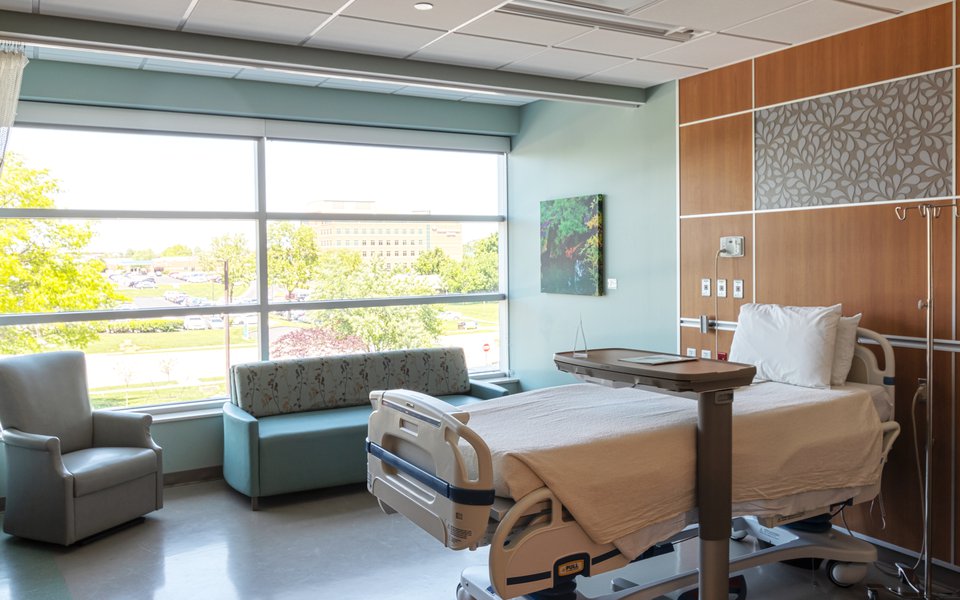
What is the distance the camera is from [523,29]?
3934 mm

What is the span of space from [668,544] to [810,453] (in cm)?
72

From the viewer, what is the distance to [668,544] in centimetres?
336

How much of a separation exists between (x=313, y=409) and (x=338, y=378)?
0.28 metres

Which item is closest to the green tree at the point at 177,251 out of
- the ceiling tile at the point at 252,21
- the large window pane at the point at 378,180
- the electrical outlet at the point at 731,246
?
the large window pane at the point at 378,180

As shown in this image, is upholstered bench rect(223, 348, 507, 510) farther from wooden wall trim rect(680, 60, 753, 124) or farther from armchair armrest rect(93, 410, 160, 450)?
wooden wall trim rect(680, 60, 753, 124)

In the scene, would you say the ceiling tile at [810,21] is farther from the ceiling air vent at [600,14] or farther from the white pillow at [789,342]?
the white pillow at [789,342]

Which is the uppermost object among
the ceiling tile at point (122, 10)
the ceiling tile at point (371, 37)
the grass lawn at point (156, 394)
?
the ceiling tile at point (371, 37)

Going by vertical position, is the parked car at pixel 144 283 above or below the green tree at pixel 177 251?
below

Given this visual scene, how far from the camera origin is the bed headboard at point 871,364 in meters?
3.75

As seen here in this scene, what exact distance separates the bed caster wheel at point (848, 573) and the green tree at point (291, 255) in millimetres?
4089

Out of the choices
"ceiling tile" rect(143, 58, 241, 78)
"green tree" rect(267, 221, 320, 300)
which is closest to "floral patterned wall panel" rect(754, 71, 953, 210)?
"green tree" rect(267, 221, 320, 300)

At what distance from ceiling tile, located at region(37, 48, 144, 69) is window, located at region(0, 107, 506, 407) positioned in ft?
1.09

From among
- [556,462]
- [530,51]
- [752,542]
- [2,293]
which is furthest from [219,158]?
[752,542]

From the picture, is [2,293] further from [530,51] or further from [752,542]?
[752,542]
